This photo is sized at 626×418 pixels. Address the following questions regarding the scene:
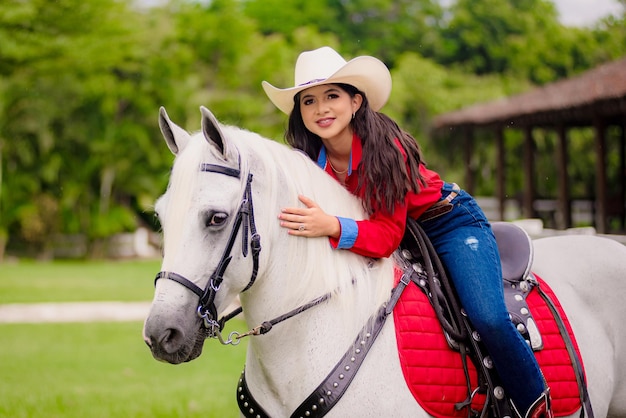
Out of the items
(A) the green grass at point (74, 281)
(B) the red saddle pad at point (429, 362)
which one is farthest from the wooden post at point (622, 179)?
(B) the red saddle pad at point (429, 362)

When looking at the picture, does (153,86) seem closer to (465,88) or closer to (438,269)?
(465,88)

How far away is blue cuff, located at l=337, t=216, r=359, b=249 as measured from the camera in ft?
9.00

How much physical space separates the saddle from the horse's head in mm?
778

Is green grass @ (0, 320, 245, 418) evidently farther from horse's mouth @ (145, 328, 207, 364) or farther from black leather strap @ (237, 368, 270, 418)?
horse's mouth @ (145, 328, 207, 364)

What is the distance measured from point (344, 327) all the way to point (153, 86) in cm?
2684

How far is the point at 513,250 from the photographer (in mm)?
3359

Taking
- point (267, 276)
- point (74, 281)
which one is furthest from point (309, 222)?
point (74, 281)

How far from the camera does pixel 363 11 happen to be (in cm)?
5050

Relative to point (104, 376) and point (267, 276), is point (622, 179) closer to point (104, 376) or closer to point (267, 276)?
point (104, 376)

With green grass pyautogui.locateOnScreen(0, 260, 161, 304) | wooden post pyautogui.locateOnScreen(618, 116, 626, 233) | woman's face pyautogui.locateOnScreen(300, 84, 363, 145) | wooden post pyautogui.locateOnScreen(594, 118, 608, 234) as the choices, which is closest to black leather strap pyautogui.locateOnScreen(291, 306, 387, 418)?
woman's face pyautogui.locateOnScreen(300, 84, 363, 145)

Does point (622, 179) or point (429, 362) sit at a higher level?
point (429, 362)

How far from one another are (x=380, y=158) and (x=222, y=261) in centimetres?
79

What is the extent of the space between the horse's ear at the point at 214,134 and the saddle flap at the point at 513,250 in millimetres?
1449

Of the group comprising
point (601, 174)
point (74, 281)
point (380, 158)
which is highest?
point (380, 158)
